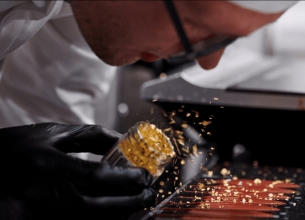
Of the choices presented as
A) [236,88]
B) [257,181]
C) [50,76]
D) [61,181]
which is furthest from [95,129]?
[236,88]

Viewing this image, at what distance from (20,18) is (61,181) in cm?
36

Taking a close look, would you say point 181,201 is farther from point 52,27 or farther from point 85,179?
point 52,27

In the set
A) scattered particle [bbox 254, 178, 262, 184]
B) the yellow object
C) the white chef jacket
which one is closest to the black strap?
the yellow object

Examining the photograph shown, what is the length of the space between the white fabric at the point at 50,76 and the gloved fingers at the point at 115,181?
1.61ft

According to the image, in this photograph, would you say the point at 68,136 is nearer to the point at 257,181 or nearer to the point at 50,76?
the point at 50,76

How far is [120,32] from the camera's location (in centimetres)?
64

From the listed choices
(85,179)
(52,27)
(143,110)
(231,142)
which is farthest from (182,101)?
(85,179)

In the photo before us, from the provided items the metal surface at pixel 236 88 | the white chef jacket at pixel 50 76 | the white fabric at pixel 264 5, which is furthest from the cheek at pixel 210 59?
the metal surface at pixel 236 88

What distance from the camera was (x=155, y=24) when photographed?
59 cm

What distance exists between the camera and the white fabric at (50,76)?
0.93 metres

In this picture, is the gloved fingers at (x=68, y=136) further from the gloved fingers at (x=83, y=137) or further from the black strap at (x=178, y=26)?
the black strap at (x=178, y=26)

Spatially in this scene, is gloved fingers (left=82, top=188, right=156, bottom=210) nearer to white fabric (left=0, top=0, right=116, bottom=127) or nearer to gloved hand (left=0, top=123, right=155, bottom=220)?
gloved hand (left=0, top=123, right=155, bottom=220)

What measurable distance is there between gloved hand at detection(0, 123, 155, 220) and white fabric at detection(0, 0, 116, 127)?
0.32 meters

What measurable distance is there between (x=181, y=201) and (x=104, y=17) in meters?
0.42
